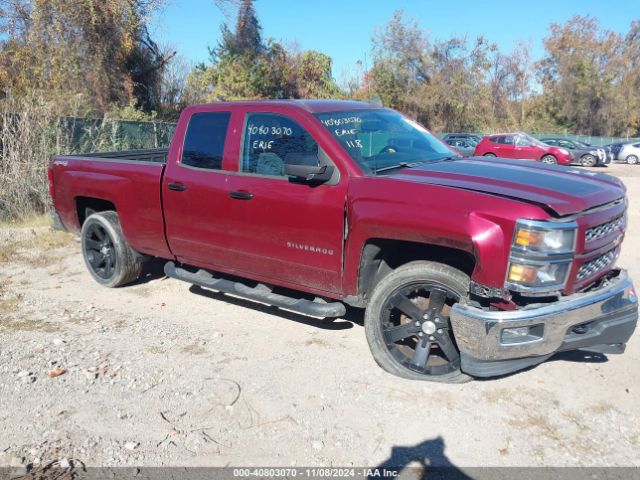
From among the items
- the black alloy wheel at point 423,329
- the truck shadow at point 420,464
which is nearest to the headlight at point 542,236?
the black alloy wheel at point 423,329

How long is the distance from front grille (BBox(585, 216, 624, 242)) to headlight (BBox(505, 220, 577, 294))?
0.70 feet

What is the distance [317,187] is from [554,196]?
164 cm

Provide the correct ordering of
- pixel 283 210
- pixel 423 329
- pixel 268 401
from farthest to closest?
pixel 283 210 → pixel 423 329 → pixel 268 401

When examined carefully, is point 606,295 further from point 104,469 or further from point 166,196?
point 166,196

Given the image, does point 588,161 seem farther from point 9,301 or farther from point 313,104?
point 9,301

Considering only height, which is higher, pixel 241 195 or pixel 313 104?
pixel 313 104

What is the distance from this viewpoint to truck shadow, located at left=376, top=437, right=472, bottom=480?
309 centimetres

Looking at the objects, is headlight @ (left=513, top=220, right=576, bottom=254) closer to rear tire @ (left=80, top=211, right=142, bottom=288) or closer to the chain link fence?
rear tire @ (left=80, top=211, right=142, bottom=288)

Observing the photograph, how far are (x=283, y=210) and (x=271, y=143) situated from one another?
2.04 ft

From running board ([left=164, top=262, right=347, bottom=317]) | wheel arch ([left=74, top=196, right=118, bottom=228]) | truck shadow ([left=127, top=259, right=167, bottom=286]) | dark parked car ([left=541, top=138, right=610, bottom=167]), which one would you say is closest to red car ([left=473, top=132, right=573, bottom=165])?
dark parked car ([left=541, top=138, right=610, bottom=167])

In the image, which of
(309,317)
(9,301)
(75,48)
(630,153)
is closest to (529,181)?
(309,317)

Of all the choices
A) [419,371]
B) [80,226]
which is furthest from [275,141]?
[80,226]

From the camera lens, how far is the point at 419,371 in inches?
157

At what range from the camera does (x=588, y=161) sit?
28.4 metres
